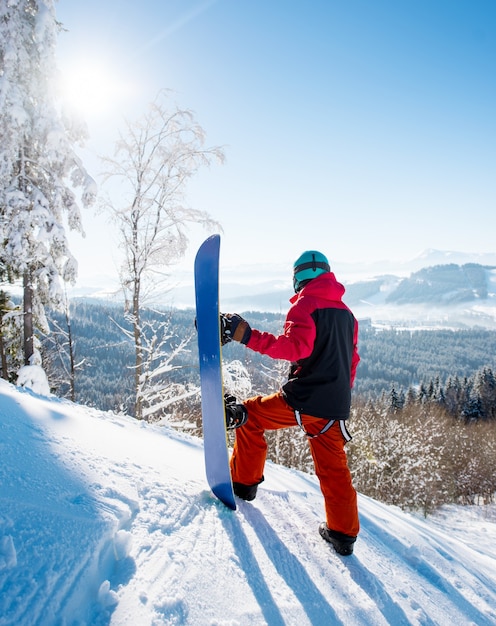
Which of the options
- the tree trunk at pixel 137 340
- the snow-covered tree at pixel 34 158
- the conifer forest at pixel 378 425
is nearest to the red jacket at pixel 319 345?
the conifer forest at pixel 378 425

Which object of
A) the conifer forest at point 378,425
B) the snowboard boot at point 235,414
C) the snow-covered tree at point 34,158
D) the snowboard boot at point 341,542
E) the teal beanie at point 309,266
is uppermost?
the snow-covered tree at point 34,158

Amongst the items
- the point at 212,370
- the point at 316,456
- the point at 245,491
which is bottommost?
the point at 245,491

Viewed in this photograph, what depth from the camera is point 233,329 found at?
8.95 feet

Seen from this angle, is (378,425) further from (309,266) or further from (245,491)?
(309,266)

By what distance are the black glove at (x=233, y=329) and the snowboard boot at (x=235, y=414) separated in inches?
21.9

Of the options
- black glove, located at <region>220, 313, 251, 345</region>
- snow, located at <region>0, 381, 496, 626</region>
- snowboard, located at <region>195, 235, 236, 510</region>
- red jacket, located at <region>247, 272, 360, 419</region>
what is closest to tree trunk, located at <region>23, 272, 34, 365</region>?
snow, located at <region>0, 381, 496, 626</region>

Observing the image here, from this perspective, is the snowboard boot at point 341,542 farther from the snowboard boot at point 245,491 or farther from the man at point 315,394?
the snowboard boot at point 245,491

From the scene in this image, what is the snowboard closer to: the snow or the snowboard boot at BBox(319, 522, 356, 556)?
the snow

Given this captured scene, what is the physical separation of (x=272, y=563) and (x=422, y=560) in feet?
4.90

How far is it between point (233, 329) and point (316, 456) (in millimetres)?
1224

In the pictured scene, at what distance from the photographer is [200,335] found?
114 inches

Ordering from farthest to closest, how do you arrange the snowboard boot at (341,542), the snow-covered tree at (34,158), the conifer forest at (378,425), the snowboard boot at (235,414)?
the conifer forest at (378,425) → the snow-covered tree at (34,158) → the snowboard boot at (235,414) → the snowboard boot at (341,542)

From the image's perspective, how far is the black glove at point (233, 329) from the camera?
2682 millimetres

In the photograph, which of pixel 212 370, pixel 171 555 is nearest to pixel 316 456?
pixel 212 370
